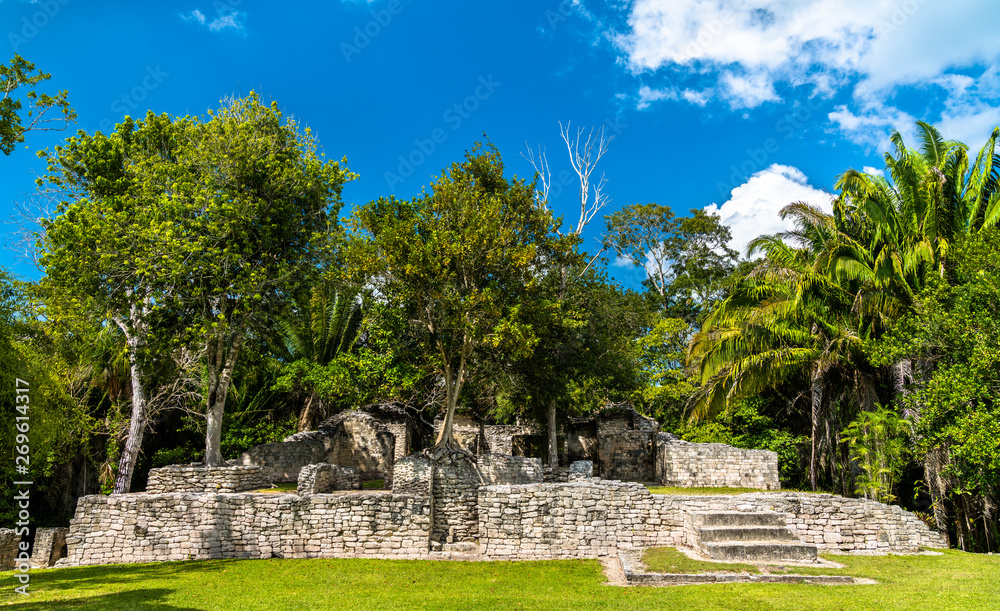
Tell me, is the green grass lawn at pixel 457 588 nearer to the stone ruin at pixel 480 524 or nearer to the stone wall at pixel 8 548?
the stone ruin at pixel 480 524

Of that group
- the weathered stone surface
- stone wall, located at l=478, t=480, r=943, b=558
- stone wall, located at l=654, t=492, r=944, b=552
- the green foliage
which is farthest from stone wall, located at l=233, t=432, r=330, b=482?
the green foliage

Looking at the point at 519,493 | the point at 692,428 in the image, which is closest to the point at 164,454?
the point at 519,493

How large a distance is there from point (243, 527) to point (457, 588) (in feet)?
18.0

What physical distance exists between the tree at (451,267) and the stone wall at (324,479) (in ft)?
9.69

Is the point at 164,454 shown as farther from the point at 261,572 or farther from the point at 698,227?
the point at 698,227

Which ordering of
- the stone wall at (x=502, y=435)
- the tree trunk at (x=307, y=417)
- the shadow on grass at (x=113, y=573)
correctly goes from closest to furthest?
the shadow on grass at (x=113, y=573), the tree trunk at (x=307, y=417), the stone wall at (x=502, y=435)

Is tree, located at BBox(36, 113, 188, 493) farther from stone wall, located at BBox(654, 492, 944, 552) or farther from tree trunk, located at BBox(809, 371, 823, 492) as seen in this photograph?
tree trunk, located at BBox(809, 371, 823, 492)

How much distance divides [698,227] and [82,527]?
32.8 metres

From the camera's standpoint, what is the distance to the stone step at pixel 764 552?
397 inches

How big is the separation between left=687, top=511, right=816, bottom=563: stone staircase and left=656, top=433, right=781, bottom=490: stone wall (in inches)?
313

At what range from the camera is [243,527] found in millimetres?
12266

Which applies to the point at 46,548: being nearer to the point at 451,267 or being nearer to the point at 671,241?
the point at 451,267

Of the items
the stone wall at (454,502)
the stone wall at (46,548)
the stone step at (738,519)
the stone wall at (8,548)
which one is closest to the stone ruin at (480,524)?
the stone step at (738,519)

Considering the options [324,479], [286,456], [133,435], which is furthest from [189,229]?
[286,456]
